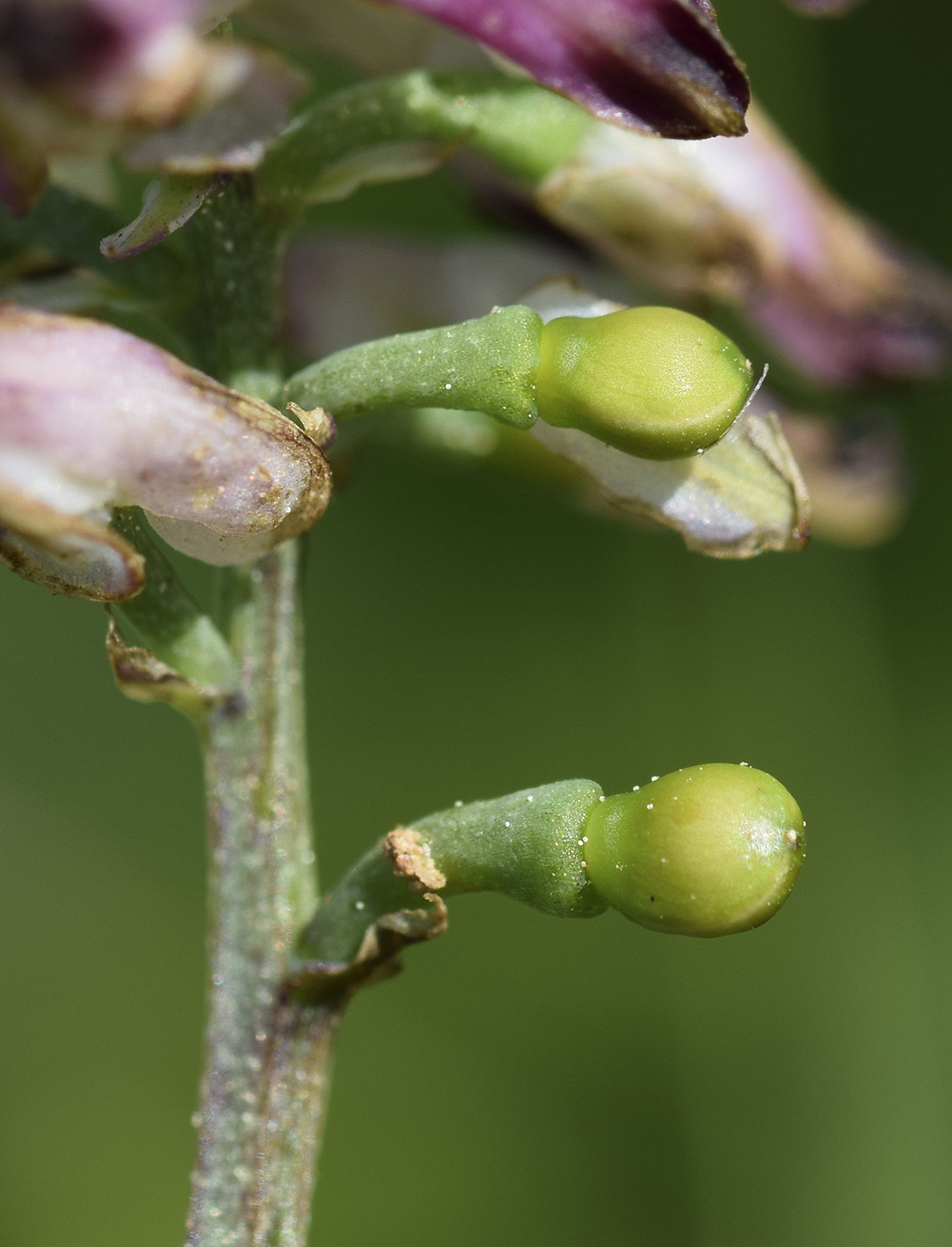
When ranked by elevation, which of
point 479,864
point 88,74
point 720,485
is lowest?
point 479,864

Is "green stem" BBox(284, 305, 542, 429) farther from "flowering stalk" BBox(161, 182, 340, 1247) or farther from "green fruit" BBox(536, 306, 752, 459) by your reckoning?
"flowering stalk" BBox(161, 182, 340, 1247)

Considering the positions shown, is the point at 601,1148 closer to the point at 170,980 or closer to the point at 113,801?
the point at 170,980

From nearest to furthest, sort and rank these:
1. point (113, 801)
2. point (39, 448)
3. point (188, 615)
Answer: point (39, 448), point (188, 615), point (113, 801)

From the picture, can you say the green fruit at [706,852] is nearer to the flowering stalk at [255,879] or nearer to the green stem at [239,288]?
the flowering stalk at [255,879]

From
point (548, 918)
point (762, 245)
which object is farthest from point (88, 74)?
point (548, 918)

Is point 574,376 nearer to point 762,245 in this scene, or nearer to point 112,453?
point 112,453

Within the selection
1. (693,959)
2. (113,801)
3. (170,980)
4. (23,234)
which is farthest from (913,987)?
(23,234)
